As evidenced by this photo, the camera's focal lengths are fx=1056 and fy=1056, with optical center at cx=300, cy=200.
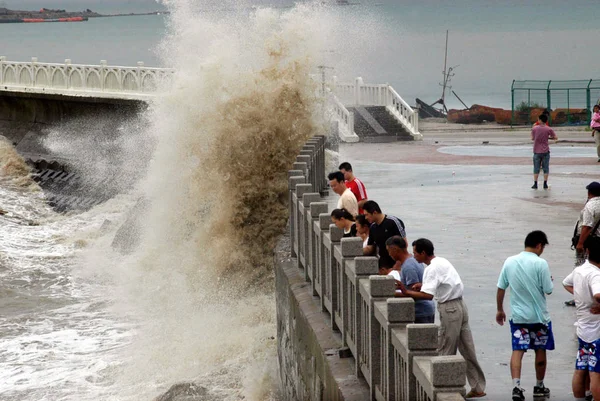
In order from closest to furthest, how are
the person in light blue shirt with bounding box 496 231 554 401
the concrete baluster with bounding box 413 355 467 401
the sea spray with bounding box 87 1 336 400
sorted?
1. the concrete baluster with bounding box 413 355 467 401
2. the person in light blue shirt with bounding box 496 231 554 401
3. the sea spray with bounding box 87 1 336 400

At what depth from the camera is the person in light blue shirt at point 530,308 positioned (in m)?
8.06

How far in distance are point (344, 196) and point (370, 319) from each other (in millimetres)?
4855

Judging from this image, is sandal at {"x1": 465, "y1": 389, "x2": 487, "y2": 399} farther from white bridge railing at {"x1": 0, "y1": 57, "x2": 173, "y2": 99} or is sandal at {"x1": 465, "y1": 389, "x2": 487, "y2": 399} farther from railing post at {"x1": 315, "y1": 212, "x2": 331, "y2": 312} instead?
white bridge railing at {"x1": 0, "y1": 57, "x2": 173, "y2": 99}

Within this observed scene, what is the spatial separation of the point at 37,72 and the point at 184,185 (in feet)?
60.5

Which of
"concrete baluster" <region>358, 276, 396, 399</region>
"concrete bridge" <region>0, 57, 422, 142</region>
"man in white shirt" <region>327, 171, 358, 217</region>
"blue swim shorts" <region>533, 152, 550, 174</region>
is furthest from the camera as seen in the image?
"concrete bridge" <region>0, 57, 422, 142</region>

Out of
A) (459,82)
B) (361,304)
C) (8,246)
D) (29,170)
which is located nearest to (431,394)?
(361,304)

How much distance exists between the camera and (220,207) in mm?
17922

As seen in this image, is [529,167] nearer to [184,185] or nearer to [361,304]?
[184,185]

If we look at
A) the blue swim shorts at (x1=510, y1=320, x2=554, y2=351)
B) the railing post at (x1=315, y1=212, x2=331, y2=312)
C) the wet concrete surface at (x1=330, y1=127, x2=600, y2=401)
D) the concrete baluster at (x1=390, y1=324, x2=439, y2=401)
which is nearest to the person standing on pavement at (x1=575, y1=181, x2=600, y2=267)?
the wet concrete surface at (x1=330, y1=127, x2=600, y2=401)

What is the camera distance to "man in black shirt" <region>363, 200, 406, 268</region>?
916cm

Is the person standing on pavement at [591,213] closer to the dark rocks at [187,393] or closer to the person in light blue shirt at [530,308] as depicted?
the person in light blue shirt at [530,308]

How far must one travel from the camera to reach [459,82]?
151125 mm

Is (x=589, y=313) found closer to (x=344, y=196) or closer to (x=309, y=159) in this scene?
(x=344, y=196)

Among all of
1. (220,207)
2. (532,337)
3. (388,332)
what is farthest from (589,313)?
(220,207)
